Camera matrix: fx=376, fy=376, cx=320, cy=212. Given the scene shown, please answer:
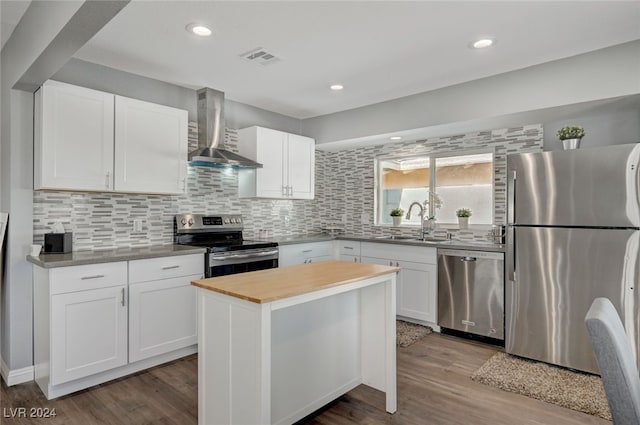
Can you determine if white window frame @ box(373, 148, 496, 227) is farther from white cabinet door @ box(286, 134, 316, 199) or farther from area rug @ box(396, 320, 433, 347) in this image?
area rug @ box(396, 320, 433, 347)

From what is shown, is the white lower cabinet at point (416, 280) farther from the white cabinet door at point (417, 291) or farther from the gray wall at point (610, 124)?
the gray wall at point (610, 124)

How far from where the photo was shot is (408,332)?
3.82 m

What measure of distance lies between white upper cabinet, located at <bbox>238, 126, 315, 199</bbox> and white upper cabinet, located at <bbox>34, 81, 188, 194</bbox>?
871mm

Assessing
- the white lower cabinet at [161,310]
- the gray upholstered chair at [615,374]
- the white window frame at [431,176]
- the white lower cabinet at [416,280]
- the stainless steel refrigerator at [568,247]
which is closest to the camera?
the gray upholstered chair at [615,374]

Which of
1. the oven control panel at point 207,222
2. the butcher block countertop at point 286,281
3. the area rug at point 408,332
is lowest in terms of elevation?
the area rug at point 408,332

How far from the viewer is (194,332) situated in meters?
3.24

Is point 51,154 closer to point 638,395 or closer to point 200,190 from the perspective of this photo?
point 200,190

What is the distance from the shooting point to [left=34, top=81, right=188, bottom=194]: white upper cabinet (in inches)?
106

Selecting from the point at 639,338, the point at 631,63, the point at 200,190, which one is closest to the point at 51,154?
the point at 200,190

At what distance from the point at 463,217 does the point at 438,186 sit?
555 millimetres

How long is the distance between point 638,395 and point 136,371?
Result: 3.05 meters

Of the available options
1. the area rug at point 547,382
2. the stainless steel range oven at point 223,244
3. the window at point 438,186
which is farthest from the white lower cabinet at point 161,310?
the window at point 438,186

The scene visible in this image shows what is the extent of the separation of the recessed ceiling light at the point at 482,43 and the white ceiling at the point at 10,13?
291 cm

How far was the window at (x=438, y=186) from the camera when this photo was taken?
13.6 feet
